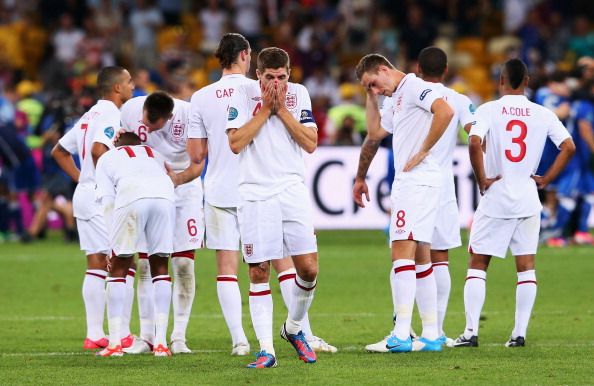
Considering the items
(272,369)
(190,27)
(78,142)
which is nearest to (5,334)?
(78,142)

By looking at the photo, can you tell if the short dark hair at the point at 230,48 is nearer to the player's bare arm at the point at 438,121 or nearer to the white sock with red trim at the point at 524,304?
the player's bare arm at the point at 438,121

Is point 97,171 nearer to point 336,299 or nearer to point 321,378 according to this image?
point 321,378

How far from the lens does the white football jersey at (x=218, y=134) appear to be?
10.0 m

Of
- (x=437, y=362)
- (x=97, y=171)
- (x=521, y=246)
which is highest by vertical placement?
(x=97, y=171)

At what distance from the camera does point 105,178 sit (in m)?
10.1

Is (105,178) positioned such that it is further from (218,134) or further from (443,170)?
(443,170)

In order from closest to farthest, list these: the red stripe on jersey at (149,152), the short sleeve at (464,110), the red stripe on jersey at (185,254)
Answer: the red stripe on jersey at (149,152), the red stripe on jersey at (185,254), the short sleeve at (464,110)

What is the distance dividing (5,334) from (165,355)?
219 cm

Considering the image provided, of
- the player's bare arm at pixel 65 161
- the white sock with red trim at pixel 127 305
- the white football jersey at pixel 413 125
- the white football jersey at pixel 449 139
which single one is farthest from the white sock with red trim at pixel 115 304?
the white football jersey at pixel 449 139

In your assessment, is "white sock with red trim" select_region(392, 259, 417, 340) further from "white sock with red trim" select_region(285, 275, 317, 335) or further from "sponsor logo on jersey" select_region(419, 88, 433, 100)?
"sponsor logo on jersey" select_region(419, 88, 433, 100)

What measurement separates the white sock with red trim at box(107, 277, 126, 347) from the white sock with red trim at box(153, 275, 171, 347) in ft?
0.84

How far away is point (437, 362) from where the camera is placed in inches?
369

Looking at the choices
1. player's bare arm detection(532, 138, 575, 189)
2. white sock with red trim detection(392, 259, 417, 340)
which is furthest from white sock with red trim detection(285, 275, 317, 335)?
player's bare arm detection(532, 138, 575, 189)

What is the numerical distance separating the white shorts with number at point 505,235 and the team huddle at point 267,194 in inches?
0.4
